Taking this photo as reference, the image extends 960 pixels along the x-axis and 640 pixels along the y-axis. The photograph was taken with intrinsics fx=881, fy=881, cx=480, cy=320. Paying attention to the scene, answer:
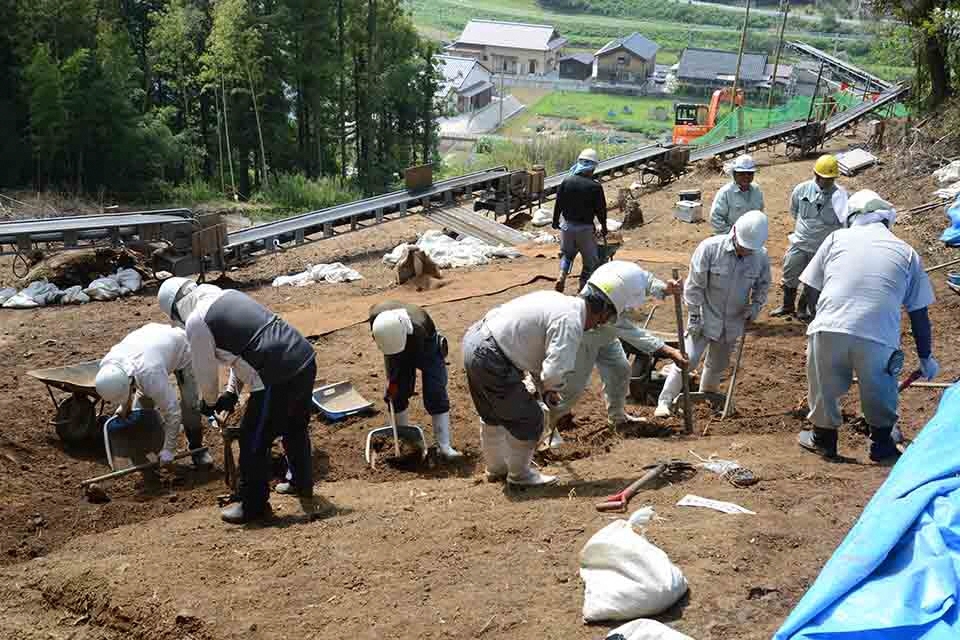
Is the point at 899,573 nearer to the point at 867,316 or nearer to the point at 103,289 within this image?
the point at 867,316

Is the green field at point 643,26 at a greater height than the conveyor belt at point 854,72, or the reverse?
the green field at point 643,26

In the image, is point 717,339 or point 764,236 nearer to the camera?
point 764,236

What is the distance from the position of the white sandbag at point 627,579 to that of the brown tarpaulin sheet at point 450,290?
6.14 metres

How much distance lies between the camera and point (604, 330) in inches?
247

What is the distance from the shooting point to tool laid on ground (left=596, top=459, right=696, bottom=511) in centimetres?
497

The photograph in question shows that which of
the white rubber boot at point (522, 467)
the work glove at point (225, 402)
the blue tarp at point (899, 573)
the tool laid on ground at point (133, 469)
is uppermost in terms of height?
the blue tarp at point (899, 573)

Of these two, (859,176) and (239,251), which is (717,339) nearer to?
(239,251)

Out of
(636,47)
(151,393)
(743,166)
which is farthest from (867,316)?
(636,47)

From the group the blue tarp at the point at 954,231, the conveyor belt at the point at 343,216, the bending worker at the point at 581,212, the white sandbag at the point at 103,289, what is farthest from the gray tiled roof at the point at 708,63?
the white sandbag at the point at 103,289

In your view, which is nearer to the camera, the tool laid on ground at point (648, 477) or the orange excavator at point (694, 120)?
the tool laid on ground at point (648, 477)

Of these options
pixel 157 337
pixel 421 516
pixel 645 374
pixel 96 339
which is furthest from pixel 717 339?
pixel 96 339

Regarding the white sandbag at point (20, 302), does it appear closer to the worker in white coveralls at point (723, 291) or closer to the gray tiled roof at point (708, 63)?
the worker in white coveralls at point (723, 291)

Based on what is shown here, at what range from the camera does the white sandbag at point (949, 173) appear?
1397 centimetres

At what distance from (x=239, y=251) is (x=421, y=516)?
29.4 ft
